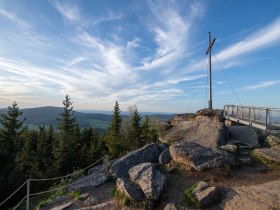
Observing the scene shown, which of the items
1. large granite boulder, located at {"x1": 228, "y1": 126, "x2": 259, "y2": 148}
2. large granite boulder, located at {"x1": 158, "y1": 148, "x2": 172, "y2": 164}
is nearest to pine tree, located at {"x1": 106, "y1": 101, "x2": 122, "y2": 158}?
large granite boulder, located at {"x1": 228, "y1": 126, "x2": 259, "y2": 148}

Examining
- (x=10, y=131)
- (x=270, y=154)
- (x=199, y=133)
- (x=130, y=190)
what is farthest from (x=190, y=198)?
(x=10, y=131)

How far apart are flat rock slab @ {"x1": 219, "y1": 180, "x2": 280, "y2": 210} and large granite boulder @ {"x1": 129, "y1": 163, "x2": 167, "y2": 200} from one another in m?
2.78

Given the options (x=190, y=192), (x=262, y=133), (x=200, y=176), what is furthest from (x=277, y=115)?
(x=190, y=192)

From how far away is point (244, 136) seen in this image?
62.6 ft

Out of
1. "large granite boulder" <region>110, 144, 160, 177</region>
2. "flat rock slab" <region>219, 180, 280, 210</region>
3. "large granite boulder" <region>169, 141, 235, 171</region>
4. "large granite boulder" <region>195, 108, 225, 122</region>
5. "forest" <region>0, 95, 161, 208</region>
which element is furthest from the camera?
"forest" <region>0, 95, 161, 208</region>

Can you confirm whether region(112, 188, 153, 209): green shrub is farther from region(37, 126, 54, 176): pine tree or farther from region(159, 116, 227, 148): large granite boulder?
region(37, 126, 54, 176): pine tree

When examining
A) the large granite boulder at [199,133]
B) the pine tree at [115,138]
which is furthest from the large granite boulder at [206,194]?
the pine tree at [115,138]

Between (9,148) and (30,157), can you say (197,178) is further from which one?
(30,157)

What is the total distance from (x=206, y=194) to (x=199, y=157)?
3.65m

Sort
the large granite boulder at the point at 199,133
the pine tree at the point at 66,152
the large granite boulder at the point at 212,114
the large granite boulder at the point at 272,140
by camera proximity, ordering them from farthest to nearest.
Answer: the pine tree at the point at 66,152 < the large granite boulder at the point at 212,114 < the large granite boulder at the point at 199,133 < the large granite boulder at the point at 272,140

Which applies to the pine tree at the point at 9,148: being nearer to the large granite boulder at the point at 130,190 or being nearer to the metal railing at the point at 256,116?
the large granite boulder at the point at 130,190

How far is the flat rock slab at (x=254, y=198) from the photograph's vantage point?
9812 millimetres

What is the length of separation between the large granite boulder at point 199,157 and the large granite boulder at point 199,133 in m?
2.60

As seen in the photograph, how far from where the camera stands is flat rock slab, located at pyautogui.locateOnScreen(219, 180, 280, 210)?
9.81m
